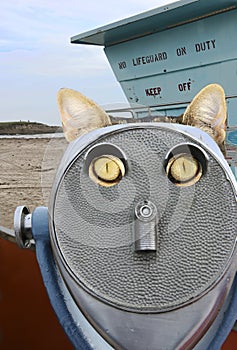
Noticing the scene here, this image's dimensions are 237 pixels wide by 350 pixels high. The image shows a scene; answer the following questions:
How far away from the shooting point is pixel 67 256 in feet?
1.83

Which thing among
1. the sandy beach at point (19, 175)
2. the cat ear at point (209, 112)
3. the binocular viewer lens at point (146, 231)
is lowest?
the sandy beach at point (19, 175)

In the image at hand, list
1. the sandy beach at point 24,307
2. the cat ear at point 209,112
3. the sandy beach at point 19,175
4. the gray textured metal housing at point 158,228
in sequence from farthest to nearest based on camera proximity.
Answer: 1. the sandy beach at point 19,175
2. the sandy beach at point 24,307
3. the cat ear at point 209,112
4. the gray textured metal housing at point 158,228

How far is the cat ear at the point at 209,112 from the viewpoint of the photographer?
647mm

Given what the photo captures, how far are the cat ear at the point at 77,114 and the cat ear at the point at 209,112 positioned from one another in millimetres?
118

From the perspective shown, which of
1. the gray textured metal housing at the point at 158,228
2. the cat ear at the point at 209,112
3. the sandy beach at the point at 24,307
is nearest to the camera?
the gray textured metal housing at the point at 158,228

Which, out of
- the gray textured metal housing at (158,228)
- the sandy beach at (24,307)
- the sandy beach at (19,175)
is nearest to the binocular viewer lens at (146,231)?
the gray textured metal housing at (158,228)

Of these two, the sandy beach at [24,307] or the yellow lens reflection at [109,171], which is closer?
the yellow lens reflection at [109,171]

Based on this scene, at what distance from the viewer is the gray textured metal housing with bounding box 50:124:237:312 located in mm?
527

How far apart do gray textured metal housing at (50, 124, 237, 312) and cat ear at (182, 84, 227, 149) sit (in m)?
0.07

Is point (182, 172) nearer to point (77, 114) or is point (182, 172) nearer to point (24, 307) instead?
point (77, 114)

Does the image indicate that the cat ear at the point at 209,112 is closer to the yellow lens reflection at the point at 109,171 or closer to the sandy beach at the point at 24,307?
the yellow lens reflection at the point at 109,171

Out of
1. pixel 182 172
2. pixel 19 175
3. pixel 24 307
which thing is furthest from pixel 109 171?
pixel 19 175

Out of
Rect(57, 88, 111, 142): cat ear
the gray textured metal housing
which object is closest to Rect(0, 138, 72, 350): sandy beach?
Rect(57, 88, 111, 142): cat ear

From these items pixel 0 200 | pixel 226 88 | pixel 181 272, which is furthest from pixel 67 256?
pixel 0 200
